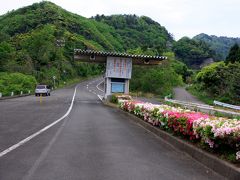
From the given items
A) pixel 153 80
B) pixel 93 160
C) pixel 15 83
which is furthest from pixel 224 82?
pixel 93 160

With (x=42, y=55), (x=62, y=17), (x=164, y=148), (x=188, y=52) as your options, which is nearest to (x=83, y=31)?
(x=62, y=17)

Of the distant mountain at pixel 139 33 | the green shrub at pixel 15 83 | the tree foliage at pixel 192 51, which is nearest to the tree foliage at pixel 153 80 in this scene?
the green shrub at pixel 15 83

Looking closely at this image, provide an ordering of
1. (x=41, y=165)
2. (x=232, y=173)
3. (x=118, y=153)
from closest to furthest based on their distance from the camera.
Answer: (x=232, y=173)
(x=41, y=165)
(x=118, y=153)

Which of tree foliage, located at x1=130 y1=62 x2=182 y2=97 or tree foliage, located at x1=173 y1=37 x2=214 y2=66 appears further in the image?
tree foliage, located at x1=173 y1=37 x2=214 y2=66

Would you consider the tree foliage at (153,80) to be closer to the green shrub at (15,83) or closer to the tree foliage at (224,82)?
the tree foliage at (224,82)

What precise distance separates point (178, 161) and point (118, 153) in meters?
1.50

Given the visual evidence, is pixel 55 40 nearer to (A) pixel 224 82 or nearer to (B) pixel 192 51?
(A) pixel 224 82

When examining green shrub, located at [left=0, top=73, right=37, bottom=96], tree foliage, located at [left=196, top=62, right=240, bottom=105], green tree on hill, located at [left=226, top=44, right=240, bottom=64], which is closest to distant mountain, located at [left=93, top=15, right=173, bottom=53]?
green tree on hill, located at [left=226, top=44, right=240, bottom=64]

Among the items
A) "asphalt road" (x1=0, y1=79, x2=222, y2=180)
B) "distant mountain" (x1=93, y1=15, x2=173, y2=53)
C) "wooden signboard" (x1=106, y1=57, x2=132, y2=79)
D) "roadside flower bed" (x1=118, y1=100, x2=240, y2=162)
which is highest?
"distant mountain" (x1=93, y1=15, x2=173, y2=53)

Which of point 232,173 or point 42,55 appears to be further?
point 42,55

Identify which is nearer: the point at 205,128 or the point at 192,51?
the point at 205,128

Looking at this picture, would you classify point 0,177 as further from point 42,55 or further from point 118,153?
point 42,55

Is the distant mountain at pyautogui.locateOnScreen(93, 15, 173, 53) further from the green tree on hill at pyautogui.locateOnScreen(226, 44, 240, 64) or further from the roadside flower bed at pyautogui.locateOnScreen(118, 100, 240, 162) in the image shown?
the roadside flower bed at pyautogui.locateOnScreen(118, 100, 240, 162)

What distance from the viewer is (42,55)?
97000mm
